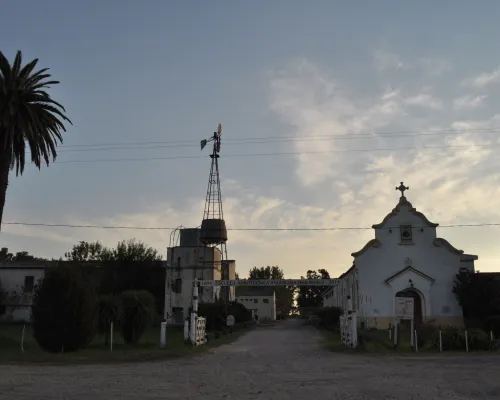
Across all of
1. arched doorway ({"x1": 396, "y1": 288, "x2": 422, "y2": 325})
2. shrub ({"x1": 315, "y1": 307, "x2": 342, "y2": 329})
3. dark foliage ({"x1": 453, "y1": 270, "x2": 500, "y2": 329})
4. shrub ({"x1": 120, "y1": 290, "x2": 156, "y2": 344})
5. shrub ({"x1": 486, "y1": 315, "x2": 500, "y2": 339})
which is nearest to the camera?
shrub ({"x1": 120, "y1": 290, "x2": 156, "y2": 344})

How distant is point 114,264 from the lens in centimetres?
7200

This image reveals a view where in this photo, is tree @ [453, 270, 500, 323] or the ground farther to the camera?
tree @ [453, 270, 500, 323]

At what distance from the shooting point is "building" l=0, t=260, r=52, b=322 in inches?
2422

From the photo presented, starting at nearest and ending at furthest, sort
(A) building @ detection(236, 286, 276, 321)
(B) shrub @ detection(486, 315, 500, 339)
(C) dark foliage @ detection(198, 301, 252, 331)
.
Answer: (B) shrub @ detection(486, 315, 500, 339), (C) dark foliage @ detection(198, 301, 252, 331), (A) building @ detection(236, 286, 276, 321)

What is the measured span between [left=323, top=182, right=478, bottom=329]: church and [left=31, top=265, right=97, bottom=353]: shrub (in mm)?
24133

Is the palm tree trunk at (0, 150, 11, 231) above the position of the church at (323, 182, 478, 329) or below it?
above

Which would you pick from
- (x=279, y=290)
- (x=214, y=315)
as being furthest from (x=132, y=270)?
(x=279, y=290)

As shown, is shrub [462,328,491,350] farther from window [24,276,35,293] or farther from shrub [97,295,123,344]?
window [24,276,35,293]

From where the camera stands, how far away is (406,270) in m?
40.6

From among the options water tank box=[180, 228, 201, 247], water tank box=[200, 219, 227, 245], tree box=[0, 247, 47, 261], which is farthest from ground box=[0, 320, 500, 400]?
tree box=[0, 247, 47, 261]

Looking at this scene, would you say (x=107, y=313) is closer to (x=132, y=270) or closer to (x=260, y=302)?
(x=132, y=270)

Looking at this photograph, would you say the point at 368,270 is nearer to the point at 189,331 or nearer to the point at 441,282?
the point at 441,282

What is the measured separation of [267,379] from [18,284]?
5693cm

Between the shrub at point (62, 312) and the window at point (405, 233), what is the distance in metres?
27.1
